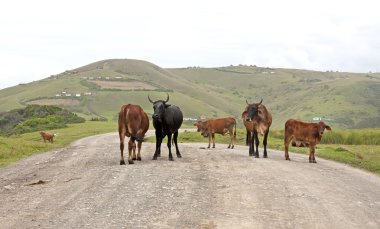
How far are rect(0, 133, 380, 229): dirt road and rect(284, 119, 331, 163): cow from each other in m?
2.30

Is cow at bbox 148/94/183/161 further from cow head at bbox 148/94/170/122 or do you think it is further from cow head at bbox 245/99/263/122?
cow head at bbox 245/99/263/122

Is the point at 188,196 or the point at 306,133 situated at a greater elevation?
the point at 306,133

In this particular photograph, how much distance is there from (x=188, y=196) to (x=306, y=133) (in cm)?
1043

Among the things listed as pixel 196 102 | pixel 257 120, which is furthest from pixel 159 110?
pixel 196 102

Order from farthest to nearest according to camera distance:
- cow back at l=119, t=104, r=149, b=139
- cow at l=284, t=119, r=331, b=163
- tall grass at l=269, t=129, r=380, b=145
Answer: tall grass at l=269, t=129, r=380, b=145 → cow at l=284, t=119, r=331, b=163 → cow back at l=119, t=104, r=149, b=139

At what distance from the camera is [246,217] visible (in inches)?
414

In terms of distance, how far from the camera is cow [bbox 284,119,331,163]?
844 inches

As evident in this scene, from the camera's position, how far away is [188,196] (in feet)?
40.9

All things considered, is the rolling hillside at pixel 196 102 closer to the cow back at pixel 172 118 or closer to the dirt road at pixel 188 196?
the cow back at pixel 172 118

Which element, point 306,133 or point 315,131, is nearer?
point 315,131

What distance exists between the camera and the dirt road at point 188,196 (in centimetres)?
1021

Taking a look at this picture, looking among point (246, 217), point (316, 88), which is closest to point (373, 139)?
point (246, 217)

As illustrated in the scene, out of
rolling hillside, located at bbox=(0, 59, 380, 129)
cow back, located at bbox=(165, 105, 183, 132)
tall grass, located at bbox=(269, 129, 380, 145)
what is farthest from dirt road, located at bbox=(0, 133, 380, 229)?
rolling hillside, located at bbox=(0, 59, 380, 129)

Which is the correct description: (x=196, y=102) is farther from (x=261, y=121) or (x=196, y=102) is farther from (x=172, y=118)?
(x=172, y=118)
